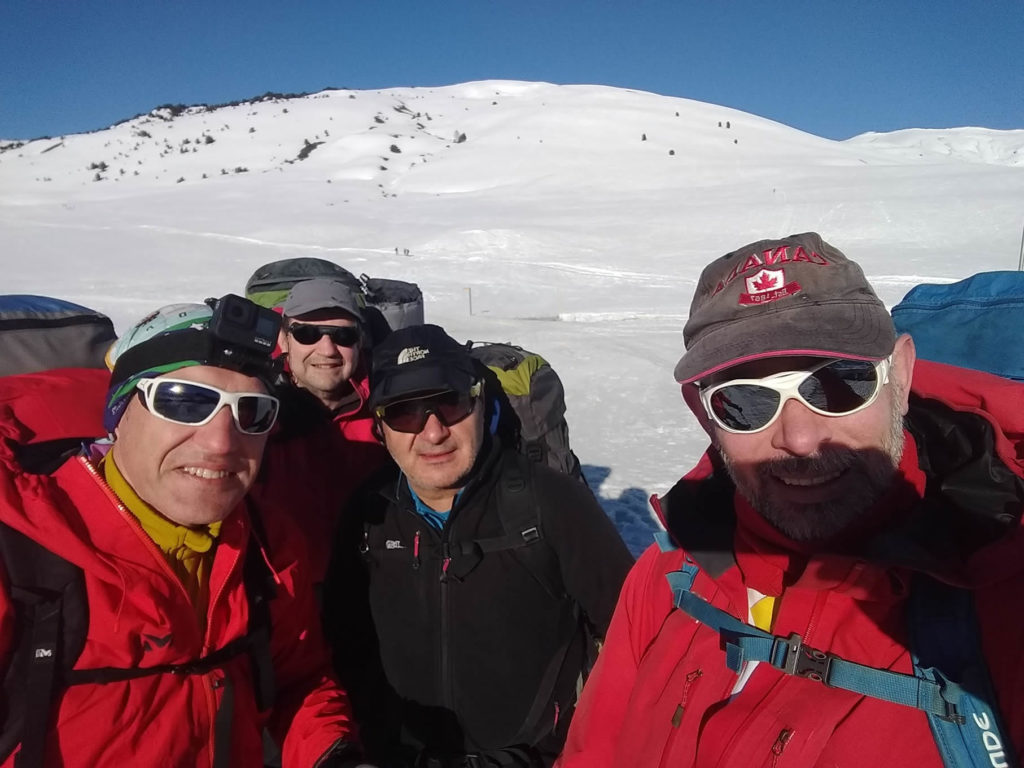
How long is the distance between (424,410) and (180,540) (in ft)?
2.90

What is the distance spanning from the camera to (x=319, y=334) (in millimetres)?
3285

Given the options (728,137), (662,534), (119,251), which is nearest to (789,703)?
(662,534)

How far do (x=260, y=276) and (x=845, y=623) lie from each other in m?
4.00

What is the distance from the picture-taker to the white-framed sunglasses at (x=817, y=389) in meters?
1.48

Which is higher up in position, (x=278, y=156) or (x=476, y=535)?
(x=278, y=156)

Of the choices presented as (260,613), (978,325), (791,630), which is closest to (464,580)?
(260,613)

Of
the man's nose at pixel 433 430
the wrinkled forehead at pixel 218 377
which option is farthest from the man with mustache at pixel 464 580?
the wrinkled forehead at pixel 218 377

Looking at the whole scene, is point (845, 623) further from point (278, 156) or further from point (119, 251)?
point (278, 156)

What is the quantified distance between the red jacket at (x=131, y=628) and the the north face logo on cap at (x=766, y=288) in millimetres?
1527

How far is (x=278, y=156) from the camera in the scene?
5075 centimetres

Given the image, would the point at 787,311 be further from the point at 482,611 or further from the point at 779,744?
the point at 482,611

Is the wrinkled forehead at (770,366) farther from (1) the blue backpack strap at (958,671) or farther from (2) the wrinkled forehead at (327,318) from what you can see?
(2) the wrinkled forehead at (327,318)

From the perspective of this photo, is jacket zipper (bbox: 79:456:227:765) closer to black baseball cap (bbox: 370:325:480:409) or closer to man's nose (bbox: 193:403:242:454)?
man's nose (bbox: 193:403:242:454)

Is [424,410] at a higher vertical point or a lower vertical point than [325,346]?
lower
